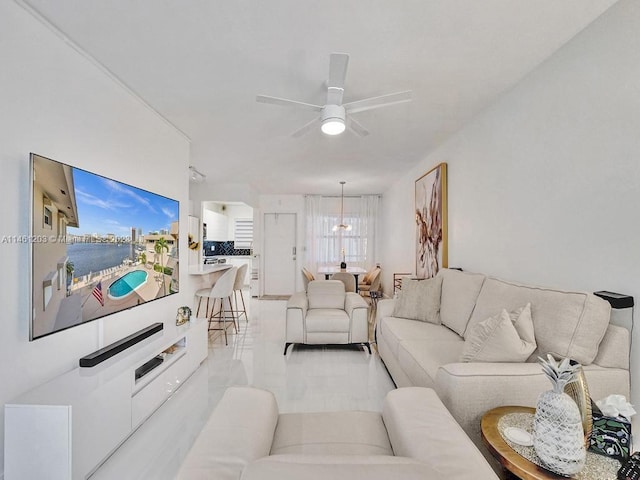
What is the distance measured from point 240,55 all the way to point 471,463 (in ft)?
7.62

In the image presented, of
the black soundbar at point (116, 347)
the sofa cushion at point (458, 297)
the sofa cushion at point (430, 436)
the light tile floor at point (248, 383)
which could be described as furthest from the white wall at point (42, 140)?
the sofa cushion at point (458, 297)

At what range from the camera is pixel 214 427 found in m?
1.02

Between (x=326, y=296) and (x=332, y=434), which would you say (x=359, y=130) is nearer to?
(x=326, y=296)

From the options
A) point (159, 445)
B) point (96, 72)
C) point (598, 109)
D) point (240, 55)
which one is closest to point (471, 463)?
point (159, 445)

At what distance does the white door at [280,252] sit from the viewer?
7.37m

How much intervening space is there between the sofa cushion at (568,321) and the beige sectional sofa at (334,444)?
0.92m

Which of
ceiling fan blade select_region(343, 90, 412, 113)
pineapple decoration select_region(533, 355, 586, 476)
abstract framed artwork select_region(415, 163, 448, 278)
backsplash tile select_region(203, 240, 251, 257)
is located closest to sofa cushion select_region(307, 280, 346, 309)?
abstract framed artwork select_region(415, 163, 448, 278)

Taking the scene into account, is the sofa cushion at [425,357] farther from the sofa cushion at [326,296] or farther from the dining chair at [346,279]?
the dining chair at [346,279]

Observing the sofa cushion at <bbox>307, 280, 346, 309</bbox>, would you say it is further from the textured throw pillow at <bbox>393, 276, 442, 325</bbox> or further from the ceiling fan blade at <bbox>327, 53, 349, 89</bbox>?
the ceiling fan blade at <bbox>327, 53, 349, 89</bbox>

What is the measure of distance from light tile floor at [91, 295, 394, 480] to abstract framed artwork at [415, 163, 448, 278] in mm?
1455

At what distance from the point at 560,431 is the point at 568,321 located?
848 millimetres

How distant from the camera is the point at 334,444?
3.90 ft

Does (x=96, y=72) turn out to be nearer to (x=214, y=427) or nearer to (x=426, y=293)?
(x=214, y=427)

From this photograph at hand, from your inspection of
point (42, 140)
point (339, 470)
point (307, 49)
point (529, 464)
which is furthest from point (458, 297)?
point (42, 140)
